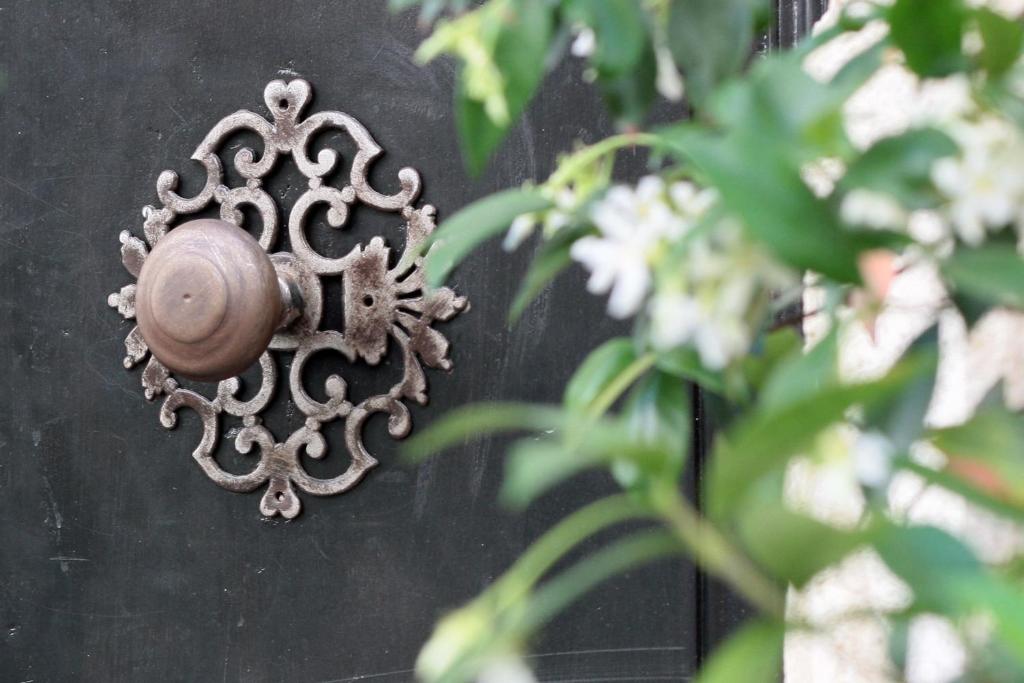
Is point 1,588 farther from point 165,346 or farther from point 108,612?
point 165,346

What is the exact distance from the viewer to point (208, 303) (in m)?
0.73

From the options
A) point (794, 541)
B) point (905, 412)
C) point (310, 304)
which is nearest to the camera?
point (794, 541)

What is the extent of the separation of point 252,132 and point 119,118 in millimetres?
128

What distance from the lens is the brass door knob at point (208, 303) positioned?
73cm

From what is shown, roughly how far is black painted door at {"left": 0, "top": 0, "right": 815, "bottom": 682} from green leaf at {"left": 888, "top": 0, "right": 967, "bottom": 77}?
56 cm

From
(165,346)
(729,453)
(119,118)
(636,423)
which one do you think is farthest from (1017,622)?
(119,118)

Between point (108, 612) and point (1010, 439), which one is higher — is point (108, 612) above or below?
below

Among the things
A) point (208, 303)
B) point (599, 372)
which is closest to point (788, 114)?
point (599, 372)

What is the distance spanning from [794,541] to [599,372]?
15 cm

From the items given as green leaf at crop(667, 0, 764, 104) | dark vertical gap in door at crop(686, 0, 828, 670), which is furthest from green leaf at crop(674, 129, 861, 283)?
dark vertical gap in door at crop(686, 0, 828, 670)

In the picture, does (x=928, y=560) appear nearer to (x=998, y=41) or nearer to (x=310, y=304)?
(x=998, y=41)

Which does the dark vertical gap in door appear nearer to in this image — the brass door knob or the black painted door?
the black painted door

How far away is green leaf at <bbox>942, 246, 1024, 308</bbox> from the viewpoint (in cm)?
22

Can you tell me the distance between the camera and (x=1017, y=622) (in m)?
0.14
